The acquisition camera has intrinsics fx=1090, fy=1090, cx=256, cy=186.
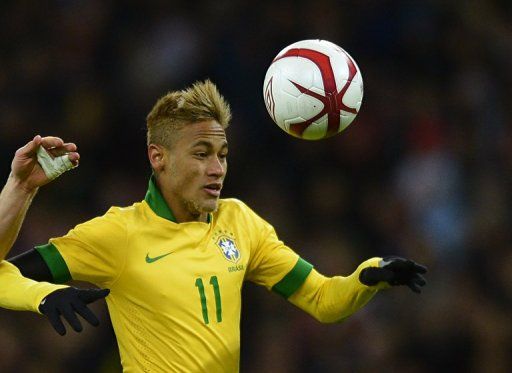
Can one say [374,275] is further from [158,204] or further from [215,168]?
[158,204]

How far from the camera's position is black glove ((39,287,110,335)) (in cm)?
438

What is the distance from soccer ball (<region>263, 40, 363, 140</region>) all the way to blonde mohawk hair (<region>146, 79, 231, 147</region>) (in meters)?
0.30

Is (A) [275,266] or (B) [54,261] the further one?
(A) [275,266]

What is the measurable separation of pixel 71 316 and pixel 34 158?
35.0 inches

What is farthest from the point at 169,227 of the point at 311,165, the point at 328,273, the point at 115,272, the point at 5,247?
the point at 311,165

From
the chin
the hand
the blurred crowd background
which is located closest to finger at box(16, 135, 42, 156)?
the hand

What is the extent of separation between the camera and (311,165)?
9461 millimetres

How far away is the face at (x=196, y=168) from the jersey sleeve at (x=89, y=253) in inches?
14.4

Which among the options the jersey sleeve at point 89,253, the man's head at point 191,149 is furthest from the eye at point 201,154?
the jersey sleeve at point 89,253

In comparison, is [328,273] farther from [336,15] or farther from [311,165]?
[336,15]

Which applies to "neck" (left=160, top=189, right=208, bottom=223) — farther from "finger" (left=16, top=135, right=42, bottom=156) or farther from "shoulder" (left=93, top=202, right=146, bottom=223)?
"finger" (left=16, top=135, right=42, bottom=156)

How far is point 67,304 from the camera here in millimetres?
4418

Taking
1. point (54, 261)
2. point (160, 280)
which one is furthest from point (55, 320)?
point (160, 280)

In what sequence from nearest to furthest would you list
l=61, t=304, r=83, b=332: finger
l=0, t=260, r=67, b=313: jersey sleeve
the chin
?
l=61, t=304, r=83, b=332: finger → l=0, t=260, r=67, b=313: jersey sleeve → the chin
